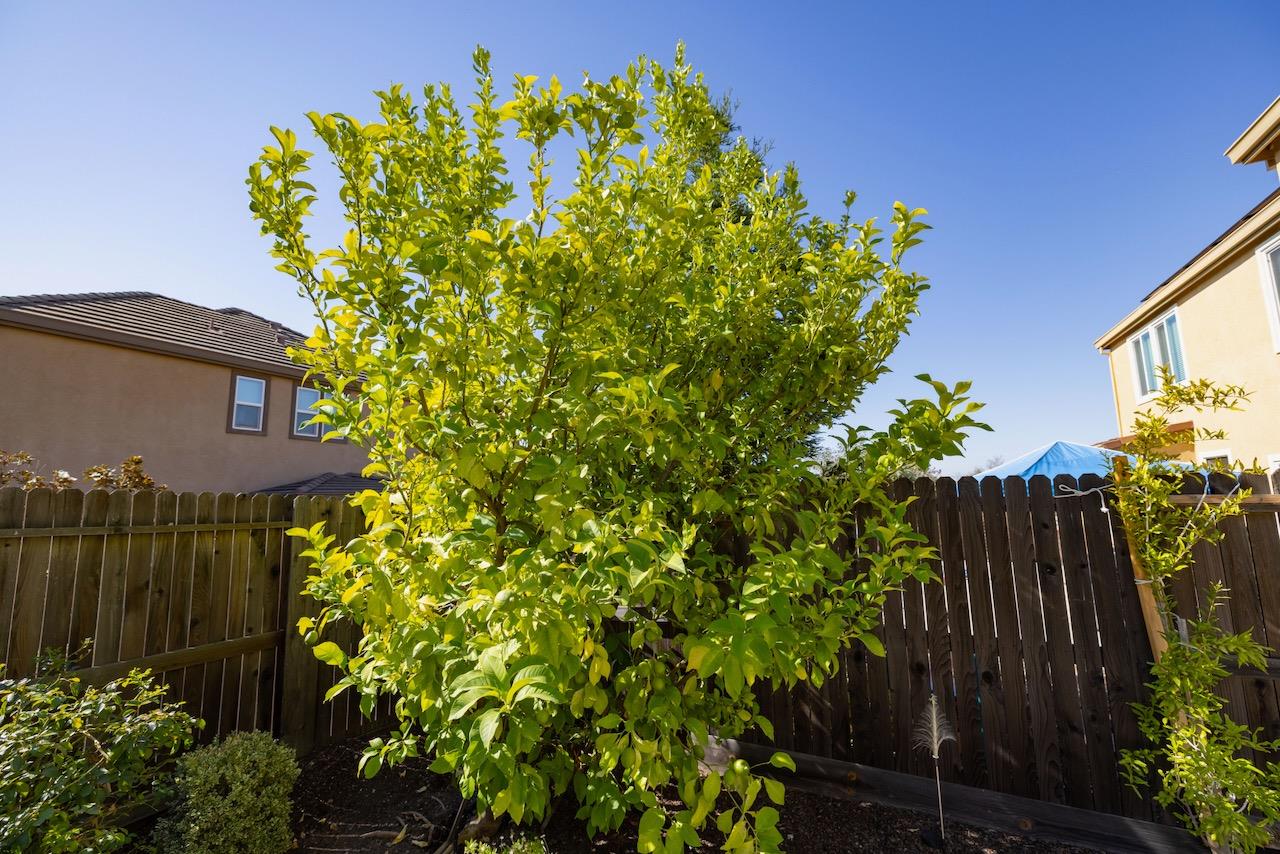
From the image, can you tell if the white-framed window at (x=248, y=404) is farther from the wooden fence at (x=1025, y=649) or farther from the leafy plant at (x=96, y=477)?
the wooden fence at (x=1025, y=649)

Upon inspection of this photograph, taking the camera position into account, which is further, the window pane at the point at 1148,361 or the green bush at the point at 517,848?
the window pane at the point at 1148,361

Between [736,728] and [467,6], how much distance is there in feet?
16.0

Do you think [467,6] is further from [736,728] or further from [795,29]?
[736,728]

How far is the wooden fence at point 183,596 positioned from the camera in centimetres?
238

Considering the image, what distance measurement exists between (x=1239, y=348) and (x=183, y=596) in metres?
12.9

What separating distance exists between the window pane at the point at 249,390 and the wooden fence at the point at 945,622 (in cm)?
915

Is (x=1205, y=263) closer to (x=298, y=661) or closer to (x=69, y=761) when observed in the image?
(x=298, y=661)

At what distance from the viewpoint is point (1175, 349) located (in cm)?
959

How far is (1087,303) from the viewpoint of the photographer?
9406 millimetres

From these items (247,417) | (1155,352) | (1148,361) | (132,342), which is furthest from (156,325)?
(1148,361)

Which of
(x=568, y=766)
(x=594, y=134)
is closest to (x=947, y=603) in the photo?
(x=568, y=766)

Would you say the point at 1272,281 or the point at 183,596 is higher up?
the point at 1272,281

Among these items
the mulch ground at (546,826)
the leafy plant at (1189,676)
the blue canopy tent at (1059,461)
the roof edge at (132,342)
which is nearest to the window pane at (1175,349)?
the blue canopy tent at (1059,461)

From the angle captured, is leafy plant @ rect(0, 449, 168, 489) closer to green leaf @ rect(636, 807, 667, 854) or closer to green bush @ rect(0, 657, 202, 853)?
green bush @ rect(0, 657, 202, 853)
